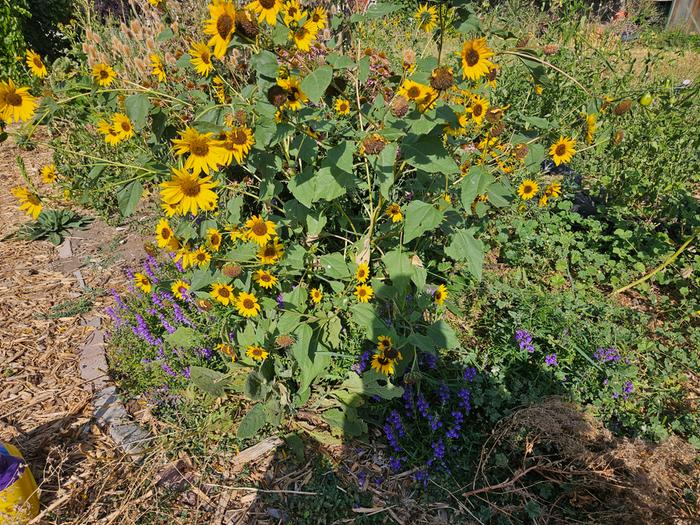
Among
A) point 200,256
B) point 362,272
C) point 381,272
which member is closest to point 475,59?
point 362,272

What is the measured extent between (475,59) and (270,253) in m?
1.14

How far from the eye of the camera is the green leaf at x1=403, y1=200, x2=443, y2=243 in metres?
1.45

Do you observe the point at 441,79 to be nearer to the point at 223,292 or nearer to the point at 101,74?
the point at 223,292

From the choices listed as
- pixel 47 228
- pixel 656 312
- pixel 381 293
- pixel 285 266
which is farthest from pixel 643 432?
pixel 47 228

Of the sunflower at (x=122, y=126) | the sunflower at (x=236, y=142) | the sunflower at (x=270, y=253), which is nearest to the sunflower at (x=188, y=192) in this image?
the sunflower at (x=236, y=142)

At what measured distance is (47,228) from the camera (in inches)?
137

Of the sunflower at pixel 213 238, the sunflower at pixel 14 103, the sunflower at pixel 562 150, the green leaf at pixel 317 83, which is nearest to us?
the green leaf at pixel 317 83

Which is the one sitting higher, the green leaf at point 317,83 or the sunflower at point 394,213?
the green leaf at point 317,83

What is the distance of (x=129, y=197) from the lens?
1.67 metres

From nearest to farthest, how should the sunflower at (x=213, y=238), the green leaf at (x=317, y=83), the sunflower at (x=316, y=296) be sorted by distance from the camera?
the green leaf at (x=317, y=83)
the sunflower at (x=213, y=238)
the sunflower at (x=316, y=296)

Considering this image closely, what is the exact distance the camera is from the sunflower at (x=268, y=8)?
4.24 ft

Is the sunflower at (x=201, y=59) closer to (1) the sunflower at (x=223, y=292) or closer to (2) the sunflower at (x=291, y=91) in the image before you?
(2) the sunflower at (x=291, y=91)

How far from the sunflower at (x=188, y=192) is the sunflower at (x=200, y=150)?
0.20ft

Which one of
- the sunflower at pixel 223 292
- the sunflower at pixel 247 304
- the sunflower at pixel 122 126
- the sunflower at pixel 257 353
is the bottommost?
the sunflower at pixel 257 353
